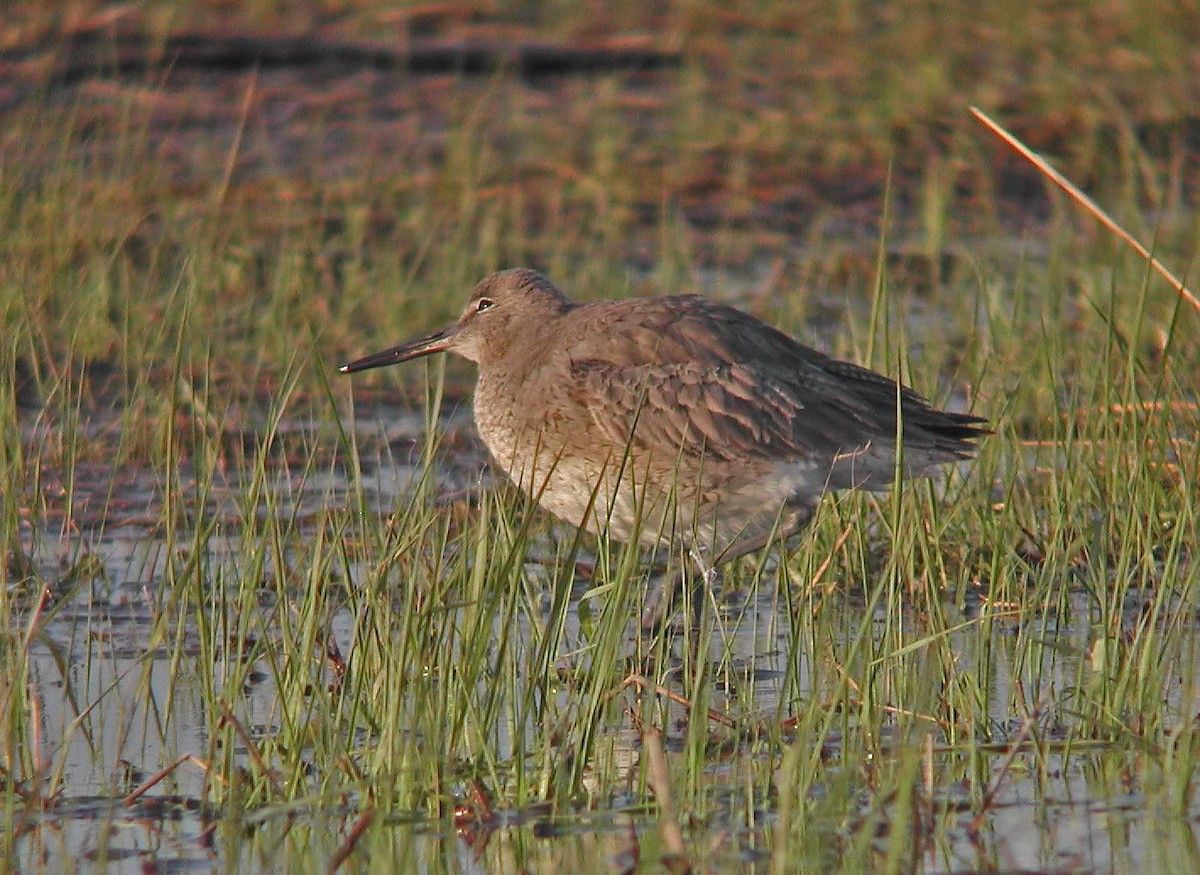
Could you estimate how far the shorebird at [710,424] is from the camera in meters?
5.74

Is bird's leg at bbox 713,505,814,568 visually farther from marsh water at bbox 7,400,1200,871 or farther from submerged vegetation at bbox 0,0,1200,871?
marsh water at bbox 7,400,1200,871

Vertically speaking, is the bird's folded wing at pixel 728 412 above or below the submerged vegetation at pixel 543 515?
above

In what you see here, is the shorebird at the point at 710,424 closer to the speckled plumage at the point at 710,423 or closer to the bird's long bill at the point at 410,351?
the speckled plumage at the point at 710,423

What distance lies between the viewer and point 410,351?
684 centimetres

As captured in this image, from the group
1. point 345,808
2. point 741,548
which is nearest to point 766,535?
point 741,548

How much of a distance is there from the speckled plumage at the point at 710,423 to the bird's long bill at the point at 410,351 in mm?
753

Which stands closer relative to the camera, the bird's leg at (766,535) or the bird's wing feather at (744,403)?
the bird's wing feather at (744,403)

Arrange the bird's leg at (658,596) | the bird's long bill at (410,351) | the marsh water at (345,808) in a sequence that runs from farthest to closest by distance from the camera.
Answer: the bird's long bill at (410,351) → the bird's leg at (658,596) → the marsh water at (345,808)

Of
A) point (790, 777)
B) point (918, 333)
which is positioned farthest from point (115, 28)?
point (790, 777)

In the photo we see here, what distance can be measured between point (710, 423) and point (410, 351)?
1.43m

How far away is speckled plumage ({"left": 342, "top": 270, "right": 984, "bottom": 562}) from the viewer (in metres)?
5.74

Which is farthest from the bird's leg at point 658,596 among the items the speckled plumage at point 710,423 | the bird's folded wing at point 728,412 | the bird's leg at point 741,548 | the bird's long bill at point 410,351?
the bird's long bill at point 410,351

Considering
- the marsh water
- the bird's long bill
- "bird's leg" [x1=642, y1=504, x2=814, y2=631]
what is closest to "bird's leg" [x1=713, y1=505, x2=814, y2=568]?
"bird's leg" [x1=642, y1=504, x2=814, y2=631]

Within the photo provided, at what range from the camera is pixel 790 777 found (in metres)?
3.48
